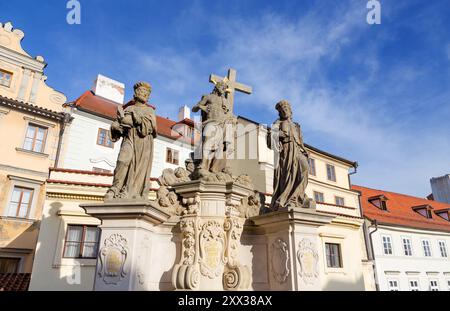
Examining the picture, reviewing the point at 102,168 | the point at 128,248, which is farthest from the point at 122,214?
the point at 102,168

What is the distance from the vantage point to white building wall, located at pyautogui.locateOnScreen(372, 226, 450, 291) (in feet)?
81.9

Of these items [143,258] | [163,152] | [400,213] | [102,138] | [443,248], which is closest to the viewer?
[143,258]

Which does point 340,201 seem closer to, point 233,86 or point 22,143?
point 233,86

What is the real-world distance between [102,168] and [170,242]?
18405mm

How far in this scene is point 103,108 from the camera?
24438mm

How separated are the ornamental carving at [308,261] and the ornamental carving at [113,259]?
263cm

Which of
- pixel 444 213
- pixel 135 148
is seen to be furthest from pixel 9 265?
pixel 444 213

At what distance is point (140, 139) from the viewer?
5.34m

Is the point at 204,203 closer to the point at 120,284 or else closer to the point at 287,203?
the point at 287,203

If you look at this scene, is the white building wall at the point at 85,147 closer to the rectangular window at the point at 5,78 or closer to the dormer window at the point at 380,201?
the rectangular window at the point at 5,78

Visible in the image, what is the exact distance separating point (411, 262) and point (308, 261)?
26656 mm

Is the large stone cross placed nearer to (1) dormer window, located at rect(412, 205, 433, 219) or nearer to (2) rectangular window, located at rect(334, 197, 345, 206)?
(2) rectangular window, located at rect(334, 197, 345, 206)

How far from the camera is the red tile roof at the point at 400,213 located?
1075 inches

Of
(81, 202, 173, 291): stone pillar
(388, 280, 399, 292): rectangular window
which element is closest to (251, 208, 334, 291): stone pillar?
(81, 202, 173, 291): stone pillar
